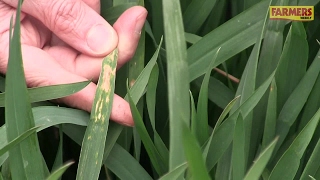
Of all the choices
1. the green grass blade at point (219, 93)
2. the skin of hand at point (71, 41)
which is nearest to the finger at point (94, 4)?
the skin of hand at point (71, 41)

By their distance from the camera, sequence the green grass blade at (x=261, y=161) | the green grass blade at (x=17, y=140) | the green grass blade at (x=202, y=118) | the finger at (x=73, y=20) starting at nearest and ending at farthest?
the green grass blade at (x=261, y=161) < the green grass blade at (x=17, y=140) < the green grass blade at (x=202, y=118) < the finger at (x=73, y=20)

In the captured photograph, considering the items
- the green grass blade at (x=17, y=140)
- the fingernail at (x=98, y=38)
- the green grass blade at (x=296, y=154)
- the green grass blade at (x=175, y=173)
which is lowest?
the green grass blade at (x=296, y=154)

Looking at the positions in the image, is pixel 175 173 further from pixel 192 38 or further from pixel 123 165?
pixel 192 38

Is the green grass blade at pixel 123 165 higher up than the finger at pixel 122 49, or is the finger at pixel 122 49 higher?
the finger at pixel 122 49

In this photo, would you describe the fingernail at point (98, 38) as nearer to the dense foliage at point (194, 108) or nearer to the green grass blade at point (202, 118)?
the dense foliage at point (194, 108)

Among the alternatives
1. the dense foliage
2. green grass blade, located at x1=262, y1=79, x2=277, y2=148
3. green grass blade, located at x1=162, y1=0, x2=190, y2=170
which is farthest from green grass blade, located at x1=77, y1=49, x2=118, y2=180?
green grass blade, located at x1=262, y1=79, x2=277, y2=148

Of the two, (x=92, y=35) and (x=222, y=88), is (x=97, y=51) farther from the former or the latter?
(x=222, y=88)

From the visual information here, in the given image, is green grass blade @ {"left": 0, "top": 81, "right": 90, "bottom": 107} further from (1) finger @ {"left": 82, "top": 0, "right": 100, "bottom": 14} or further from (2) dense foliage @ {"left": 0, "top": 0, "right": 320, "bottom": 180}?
(1) finger @ {"left": 82, "top": 0, "right": 100, "bottom": 14}

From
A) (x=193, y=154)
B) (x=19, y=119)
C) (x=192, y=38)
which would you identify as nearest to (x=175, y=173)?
(x=193, y=154)
